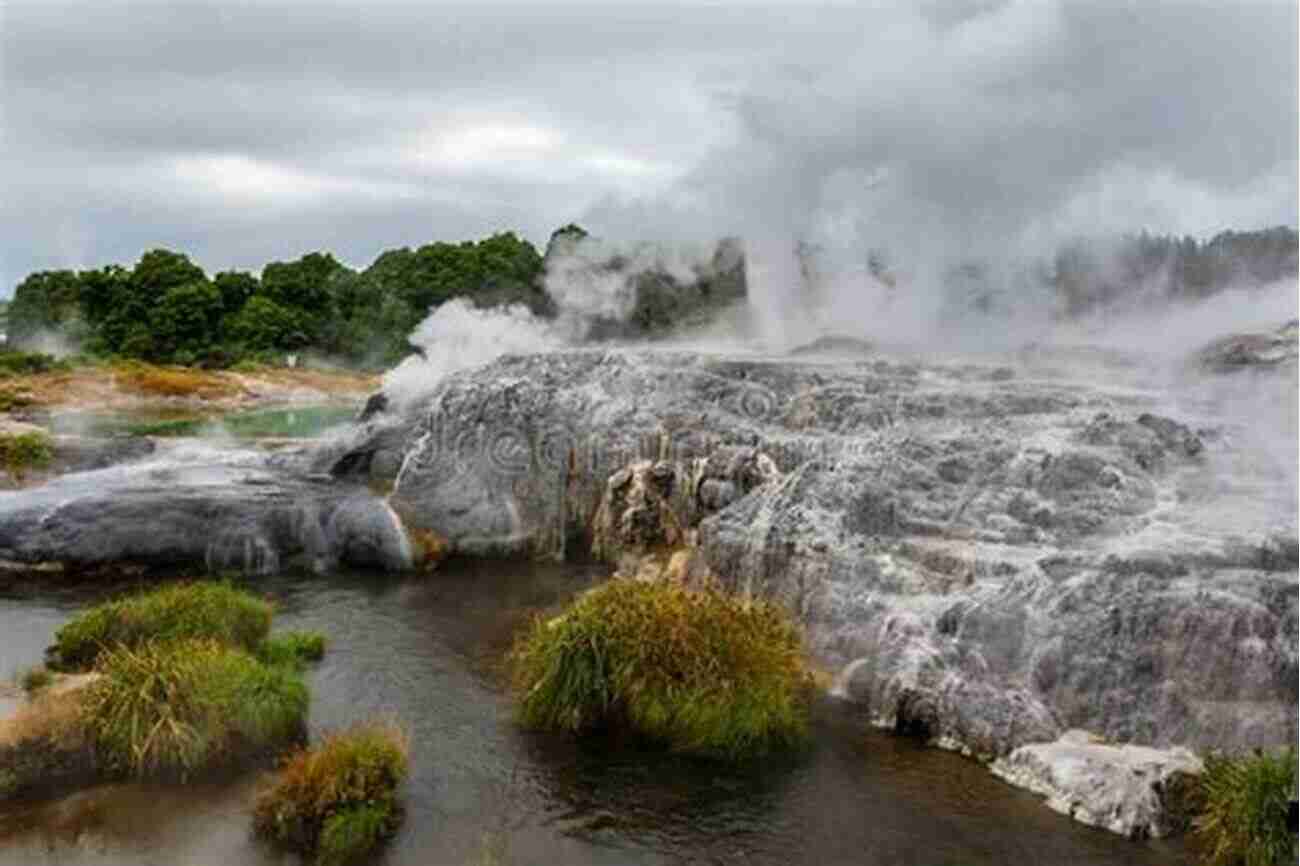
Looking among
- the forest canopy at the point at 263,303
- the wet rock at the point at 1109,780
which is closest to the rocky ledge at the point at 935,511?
the wet rock at the point at 1109,780

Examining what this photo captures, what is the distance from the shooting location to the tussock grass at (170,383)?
67.4 m

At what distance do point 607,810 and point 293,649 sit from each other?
7.92m

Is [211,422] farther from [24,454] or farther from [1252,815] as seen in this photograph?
[1252,815]

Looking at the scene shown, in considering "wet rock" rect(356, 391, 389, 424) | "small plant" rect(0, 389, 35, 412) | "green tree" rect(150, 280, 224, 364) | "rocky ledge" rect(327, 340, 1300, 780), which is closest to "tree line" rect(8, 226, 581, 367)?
"green tree" rect(150, 280, 224, 364)

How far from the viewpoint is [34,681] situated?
66.7 feet

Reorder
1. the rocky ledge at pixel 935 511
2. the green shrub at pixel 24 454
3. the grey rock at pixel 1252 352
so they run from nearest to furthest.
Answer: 1. the rocky ledge at pixel 935 511
2. the grey rock at pixel 1252 352
3. the green shrub at pixel 24 454

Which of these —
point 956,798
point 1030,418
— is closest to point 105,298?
point 1030,418

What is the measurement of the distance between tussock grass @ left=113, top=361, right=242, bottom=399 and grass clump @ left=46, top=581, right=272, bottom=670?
157 ft

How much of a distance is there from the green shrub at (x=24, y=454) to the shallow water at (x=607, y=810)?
22.9 meters

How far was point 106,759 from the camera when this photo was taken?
17453 millimetres

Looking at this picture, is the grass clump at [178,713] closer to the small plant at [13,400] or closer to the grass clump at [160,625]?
the grass clump at [160,625]

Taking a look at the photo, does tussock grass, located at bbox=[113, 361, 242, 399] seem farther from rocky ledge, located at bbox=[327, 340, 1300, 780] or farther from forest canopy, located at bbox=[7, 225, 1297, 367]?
rocky ledge, located at bbox=[327, 340, 1300, 780]

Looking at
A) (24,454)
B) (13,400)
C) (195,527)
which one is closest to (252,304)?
(13,400)

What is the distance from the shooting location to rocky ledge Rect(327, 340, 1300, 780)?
1925cm
